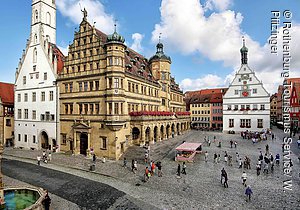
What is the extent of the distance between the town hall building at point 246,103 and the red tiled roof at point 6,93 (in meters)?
53.8

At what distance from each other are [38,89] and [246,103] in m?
47.9

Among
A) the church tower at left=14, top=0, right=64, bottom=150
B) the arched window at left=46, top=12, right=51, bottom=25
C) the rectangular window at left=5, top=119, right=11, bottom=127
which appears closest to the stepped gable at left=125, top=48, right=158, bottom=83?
the church tower at left=14, top=0, right=64, bottom=150

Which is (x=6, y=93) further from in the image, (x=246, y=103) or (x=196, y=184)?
(x=246, y=103)

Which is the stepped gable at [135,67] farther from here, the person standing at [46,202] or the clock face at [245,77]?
the clock face at [245,77]

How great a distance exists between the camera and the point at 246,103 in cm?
5191

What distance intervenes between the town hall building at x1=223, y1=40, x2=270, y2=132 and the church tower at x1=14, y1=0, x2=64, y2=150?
42014 millimetres

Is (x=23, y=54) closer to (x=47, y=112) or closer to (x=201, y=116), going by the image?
(x=47, y=112)

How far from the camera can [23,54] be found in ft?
139

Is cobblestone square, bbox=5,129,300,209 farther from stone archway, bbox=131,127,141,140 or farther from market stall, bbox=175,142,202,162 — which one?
stone archway, bbox=131,127,141,140

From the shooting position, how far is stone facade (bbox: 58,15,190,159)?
29953mm

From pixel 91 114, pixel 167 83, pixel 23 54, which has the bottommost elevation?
pixel 91 114

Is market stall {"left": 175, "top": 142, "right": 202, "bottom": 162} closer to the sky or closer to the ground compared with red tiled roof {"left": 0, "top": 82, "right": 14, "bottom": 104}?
closer to the ground

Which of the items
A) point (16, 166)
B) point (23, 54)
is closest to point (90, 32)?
point (23, 54)

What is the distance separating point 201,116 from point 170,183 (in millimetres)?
53714
